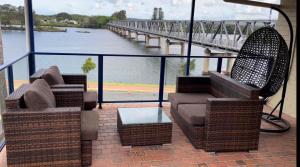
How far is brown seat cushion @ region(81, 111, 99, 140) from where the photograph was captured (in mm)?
2524

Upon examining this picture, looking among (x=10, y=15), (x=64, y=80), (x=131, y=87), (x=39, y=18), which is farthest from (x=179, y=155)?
(x=10, y=15)

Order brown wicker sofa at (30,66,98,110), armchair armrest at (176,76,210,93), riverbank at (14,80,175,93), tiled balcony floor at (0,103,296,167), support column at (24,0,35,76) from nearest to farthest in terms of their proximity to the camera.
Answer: tiled balcony floor at (0,103,296,167) → brown wicker sofa at (30,66,98,110) → armchair armrest at (176,76,210,93) → support column at (24,0,35,76) → riverbank at (14,80,175,93)

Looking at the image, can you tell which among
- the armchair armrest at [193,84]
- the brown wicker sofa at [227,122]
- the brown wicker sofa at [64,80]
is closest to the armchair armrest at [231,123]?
the brown wicker sofa at [227,122]

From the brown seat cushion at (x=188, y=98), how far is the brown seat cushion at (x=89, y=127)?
125 cm

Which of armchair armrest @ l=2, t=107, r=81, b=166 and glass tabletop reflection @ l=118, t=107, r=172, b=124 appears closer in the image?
armchair armrest @ l=2, t=107, r=81, b=166

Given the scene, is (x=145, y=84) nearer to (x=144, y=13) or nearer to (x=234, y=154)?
(x=144, y=13)

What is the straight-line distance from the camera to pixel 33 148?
2383 millimetres

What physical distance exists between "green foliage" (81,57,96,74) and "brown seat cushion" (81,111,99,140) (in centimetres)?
153

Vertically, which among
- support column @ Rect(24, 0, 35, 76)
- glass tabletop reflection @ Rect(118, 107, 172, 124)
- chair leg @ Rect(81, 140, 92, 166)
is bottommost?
chair leg @ Rect(81, 140, 92, 166)

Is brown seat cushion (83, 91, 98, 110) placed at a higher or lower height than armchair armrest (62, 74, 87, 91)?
lower

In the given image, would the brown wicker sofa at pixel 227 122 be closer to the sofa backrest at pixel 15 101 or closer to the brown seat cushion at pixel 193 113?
the brown seat cushion at pixel 193 113

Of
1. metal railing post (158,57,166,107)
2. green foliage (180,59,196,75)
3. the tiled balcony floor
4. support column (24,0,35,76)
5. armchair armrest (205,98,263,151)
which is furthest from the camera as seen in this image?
green foliage (180,59,196,75)

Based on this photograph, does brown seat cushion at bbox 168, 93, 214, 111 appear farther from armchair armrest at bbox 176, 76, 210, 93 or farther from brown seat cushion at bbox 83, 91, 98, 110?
brown seat cushion at bbox 83, 91, 98, 110

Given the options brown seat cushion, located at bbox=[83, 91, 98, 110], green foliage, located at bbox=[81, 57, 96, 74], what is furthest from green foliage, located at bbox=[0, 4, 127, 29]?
brown seat cushion, located at bbox=[83, 91, 98, 110]
